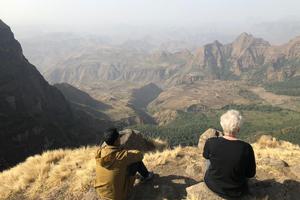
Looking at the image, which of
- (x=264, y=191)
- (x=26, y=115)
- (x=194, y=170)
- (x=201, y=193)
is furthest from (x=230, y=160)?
(x=26, y=115)

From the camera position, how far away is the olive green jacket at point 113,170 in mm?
13219

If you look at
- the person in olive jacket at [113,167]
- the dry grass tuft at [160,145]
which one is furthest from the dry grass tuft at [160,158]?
the dry grass tuft at [160,145]

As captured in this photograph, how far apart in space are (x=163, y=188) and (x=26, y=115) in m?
126

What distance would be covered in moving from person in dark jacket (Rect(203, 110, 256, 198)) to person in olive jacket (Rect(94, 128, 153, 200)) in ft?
10.5

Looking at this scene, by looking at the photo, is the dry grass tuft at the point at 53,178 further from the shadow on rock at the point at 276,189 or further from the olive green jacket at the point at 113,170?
the shadow on rock at the point at 276,189

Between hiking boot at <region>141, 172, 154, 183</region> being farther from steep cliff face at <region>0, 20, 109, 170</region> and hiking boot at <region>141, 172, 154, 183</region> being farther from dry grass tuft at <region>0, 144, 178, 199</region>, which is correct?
steep cliff face at <region>0, 20, 109, 170</region>

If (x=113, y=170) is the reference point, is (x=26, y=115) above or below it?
below

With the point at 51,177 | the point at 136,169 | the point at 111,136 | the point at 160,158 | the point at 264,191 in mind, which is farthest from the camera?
the point at 160,158

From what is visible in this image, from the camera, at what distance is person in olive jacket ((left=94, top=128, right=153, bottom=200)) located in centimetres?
1317

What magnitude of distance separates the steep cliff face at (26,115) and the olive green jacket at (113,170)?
8440 cm

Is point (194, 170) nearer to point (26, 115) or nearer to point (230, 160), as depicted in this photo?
point (230, 160)

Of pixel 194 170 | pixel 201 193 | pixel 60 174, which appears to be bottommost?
pixel 60 174

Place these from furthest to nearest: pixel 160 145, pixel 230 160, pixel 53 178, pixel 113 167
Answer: pixel 160 145 → pixel 53 178 → pixel 113 167 → pixel 230 160

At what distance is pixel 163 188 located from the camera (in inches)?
598
